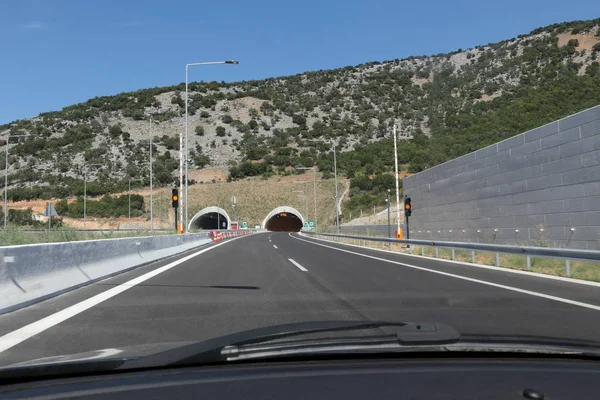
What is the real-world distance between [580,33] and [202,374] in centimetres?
10466

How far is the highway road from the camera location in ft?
20.6

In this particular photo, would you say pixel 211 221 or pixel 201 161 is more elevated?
pixel 201 161

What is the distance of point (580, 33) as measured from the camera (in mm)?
91188

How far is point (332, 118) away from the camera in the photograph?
13000cm

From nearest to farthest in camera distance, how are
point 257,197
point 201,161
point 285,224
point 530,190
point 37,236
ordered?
point 37,236
point 530,190
point 257,197
point 201,161
point 285,224

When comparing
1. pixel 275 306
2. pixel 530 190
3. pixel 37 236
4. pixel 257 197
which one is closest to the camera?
pixel 275 306

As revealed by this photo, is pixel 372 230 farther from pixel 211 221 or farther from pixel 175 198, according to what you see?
pixel 211 221

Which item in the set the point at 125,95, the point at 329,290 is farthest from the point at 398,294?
the point at 125,95

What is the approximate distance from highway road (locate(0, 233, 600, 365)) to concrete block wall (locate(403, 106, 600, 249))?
26.2 feet

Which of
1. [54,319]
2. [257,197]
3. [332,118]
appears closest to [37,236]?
[54,319]

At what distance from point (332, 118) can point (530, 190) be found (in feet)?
355

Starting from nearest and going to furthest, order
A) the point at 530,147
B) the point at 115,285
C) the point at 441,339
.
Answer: the point at 441,339 < the point at 115,285 < the point at 530,147

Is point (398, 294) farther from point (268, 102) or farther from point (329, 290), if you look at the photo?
point (268, 102)

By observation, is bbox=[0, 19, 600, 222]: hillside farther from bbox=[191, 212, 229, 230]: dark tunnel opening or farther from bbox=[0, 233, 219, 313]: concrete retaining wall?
bbox=[0, 233, 219, 313]: concrete retaining wall
